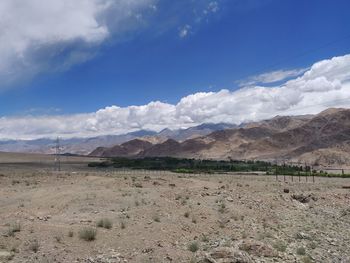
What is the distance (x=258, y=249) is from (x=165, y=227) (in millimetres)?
5220

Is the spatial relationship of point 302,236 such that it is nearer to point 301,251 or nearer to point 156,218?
point 301,251

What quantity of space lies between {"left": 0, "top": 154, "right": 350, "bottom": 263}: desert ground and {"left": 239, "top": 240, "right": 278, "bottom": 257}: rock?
0.05 meters

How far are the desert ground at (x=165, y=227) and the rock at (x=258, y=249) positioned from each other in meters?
0.05

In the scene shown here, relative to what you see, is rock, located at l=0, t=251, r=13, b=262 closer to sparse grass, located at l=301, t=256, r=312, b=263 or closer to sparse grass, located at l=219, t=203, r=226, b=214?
sparse grass, located at l=301, t=256, r=312, b=263

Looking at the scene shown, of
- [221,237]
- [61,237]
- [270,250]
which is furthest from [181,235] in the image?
[61,237]

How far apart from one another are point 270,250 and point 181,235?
4.56 m

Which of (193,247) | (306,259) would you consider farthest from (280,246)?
(193,247)

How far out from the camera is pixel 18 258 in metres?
17.6

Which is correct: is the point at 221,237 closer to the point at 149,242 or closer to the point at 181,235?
the point at 181,235

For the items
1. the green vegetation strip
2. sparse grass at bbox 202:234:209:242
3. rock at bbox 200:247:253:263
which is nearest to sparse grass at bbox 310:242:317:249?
sparse grass at bbox 202:234:209:242

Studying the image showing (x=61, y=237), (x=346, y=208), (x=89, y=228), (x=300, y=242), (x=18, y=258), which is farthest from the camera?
(x=346, y=208)

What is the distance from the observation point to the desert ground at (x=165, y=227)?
19.2m

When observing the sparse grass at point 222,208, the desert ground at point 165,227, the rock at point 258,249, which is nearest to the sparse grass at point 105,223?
the desert ground at point 165,227

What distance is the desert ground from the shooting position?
63.1 feet
